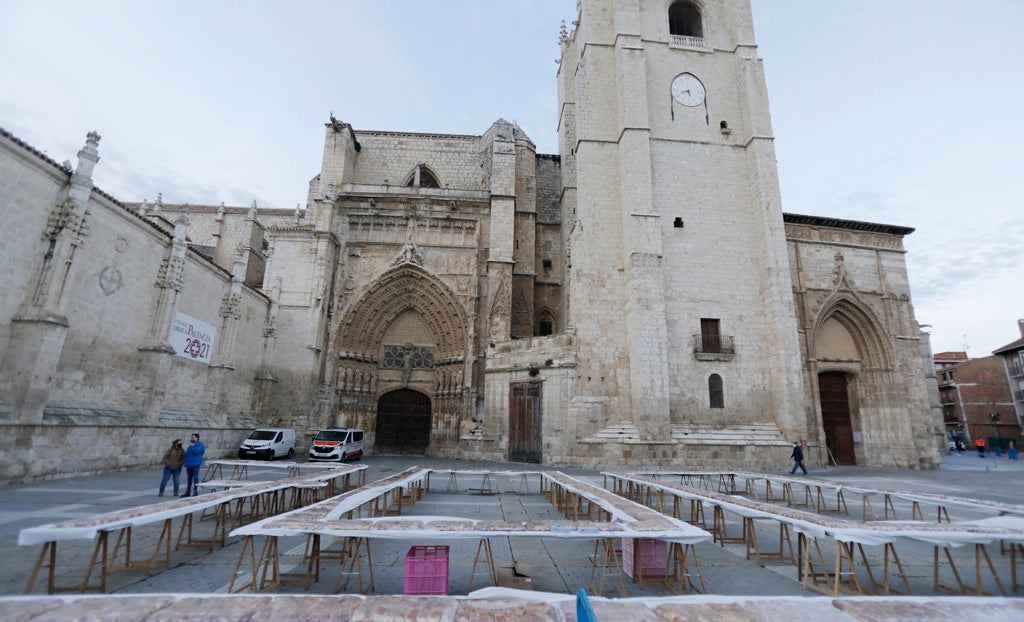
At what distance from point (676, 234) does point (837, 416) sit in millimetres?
9430

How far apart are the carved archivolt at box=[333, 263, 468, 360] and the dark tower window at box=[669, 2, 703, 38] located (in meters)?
14.4

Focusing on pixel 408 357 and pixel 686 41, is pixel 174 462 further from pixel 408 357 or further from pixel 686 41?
pixel 686 41

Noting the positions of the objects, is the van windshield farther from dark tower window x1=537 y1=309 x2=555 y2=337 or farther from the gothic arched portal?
dark tower window x1=537 y1=309 x2=555 y2=337

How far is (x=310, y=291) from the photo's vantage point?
1836 cm

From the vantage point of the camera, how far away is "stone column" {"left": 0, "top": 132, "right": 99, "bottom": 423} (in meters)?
8.28

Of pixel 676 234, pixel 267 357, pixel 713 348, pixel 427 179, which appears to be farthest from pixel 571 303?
pixel 427 179

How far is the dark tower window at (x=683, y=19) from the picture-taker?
18922mm

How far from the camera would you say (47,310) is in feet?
28.6

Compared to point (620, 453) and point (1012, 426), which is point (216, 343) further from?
point (1012, 426)

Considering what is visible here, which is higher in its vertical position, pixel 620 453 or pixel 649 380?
pixel 649 380

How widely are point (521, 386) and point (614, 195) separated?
754 cm

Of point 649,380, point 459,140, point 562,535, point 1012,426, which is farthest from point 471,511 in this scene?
A: point 1012,426

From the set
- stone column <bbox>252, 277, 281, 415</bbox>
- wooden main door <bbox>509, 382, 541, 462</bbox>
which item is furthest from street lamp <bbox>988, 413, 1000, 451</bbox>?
stone column <bbox>252, 277, 281, 415</bbox>

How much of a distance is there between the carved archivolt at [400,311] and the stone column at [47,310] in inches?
392
